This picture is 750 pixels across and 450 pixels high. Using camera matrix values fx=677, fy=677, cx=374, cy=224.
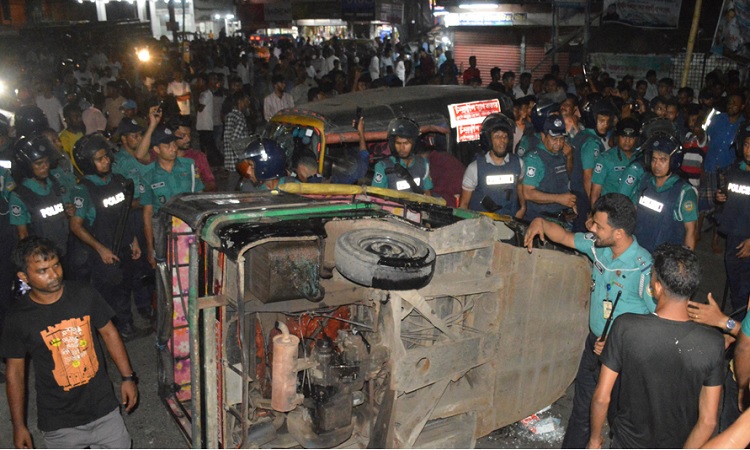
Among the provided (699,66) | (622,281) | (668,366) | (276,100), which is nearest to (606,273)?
(622,281)

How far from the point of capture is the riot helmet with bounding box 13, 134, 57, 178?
19.3 ft

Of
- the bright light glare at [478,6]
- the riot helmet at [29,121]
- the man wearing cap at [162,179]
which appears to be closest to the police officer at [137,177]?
the man wearing cap at [162,179]

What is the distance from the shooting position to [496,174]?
6762mm

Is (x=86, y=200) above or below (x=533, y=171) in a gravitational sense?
below

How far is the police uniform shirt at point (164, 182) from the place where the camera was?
6680mm

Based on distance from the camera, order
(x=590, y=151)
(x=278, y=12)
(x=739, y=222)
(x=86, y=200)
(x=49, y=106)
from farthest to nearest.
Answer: (x=278, y=12), (x=49, y=106), (x=590, y=151), (x=739, y=222), (x=86, y=200)

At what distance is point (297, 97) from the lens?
1556 centimetres

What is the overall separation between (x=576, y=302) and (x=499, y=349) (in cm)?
75

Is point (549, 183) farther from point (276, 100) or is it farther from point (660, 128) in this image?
point (276, 100)

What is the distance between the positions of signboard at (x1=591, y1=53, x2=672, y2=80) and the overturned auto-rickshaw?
14506mm

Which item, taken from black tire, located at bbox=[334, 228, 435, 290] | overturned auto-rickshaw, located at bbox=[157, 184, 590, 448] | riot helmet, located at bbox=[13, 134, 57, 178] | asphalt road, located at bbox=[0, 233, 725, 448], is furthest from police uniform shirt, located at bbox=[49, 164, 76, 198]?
black tire, located at bbox=[334, 228, 435, 290]

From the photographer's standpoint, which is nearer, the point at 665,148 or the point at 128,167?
the point at 665,148

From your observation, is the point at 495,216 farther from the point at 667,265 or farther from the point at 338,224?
the point at 667,265

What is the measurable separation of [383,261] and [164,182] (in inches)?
144
